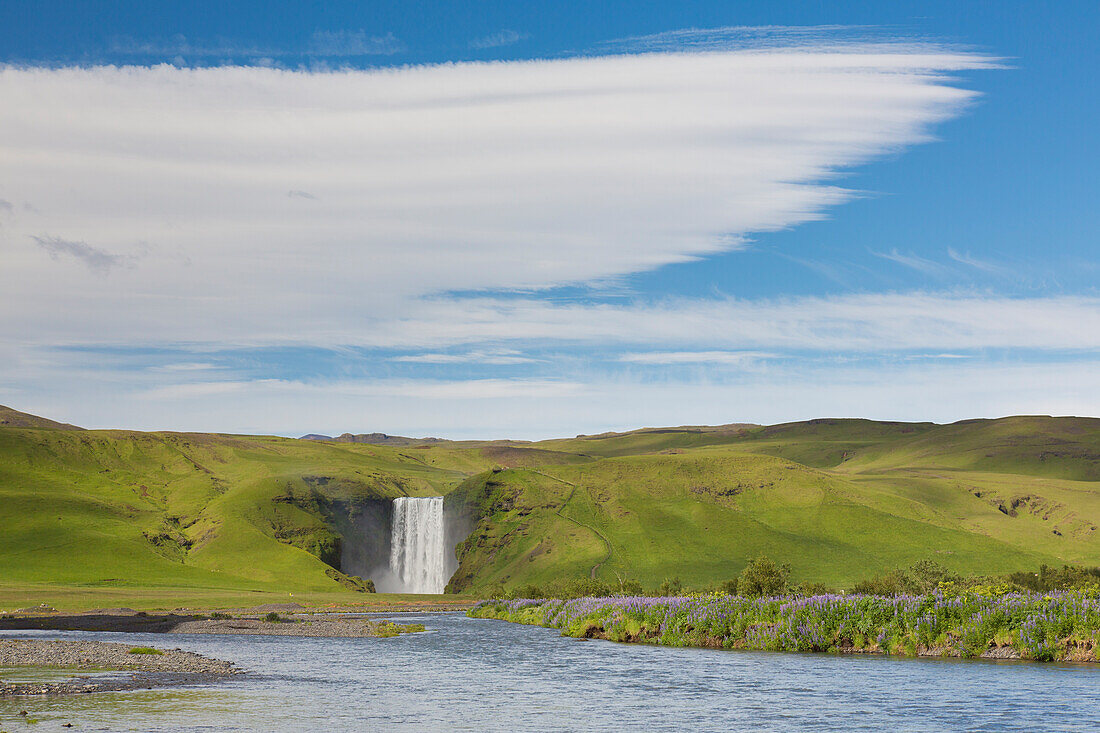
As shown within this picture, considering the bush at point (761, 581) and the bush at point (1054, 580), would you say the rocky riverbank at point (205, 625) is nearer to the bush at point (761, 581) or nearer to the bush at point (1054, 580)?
the bush at point (761, 581)

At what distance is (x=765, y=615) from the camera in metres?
55.3

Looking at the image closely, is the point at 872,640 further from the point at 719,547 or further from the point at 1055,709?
the point at 719,547

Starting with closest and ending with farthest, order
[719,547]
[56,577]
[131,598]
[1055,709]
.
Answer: [1055,709] < [131,598] < [56,577] < [719,547]

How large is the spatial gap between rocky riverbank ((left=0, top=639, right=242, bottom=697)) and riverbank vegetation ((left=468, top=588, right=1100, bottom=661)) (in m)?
25.2

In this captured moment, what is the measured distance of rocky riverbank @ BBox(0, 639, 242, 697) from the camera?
127 ft

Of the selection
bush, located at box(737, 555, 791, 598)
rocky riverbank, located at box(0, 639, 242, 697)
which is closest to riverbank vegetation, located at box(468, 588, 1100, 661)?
bush, located at box(737, 555, 791, 598)

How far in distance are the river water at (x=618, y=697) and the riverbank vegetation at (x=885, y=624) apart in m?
1.82

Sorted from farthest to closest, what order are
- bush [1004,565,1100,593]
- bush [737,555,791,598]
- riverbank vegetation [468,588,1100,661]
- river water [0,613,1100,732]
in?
1. bush [1004,565,1100,593]
2. bush [737,555,791,598]
3. riverbank vegetation [468,588,1100,661]
4. river water [0,613,1100,732]

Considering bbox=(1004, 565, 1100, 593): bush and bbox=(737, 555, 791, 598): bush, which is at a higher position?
bbox=(737, 555, 791, 598): bush

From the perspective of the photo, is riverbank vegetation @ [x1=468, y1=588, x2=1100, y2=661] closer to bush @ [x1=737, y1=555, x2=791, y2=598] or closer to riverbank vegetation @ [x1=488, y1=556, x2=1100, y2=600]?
riverbank vegetation @ [x1=488, y1=556, x2=1100, y2=600]

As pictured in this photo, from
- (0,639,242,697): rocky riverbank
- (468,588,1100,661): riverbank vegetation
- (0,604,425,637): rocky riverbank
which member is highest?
(468,588,1100,661): riverbank vegetation

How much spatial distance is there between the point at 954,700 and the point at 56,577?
561ft

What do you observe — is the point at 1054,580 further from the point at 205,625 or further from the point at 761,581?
the point at 205,625

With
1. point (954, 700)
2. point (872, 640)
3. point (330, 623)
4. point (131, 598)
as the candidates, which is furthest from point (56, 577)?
point (954, 700)
